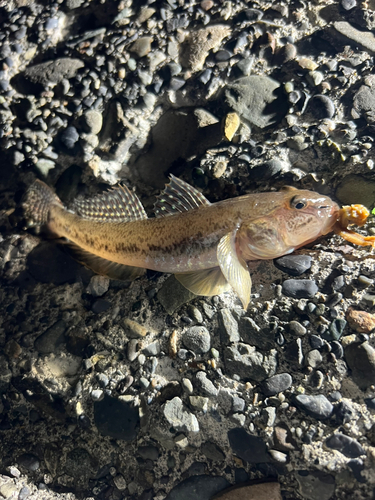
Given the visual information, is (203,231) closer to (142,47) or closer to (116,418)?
(116,418)

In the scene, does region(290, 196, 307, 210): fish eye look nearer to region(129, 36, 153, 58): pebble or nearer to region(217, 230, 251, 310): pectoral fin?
region(217, 230, 251, 310): pectoral fin

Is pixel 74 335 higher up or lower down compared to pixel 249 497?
higher up

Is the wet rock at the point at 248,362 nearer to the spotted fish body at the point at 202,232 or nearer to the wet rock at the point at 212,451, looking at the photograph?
the spotted fish body at the point at 202,232

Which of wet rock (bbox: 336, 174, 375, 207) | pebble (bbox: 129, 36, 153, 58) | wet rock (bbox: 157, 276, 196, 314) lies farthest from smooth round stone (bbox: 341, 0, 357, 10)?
wet rock (bbox: 157, 276, 196, 314)

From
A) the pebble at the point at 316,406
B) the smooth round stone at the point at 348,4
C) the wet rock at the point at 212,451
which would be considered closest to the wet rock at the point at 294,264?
the pebble at the point at 316,406

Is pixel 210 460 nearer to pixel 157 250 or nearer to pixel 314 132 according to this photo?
pixel 157 250

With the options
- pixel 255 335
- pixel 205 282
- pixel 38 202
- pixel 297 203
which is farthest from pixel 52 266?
pixel 297 203

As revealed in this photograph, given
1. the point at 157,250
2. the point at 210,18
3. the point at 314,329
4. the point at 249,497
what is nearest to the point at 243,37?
the point at 210,18
